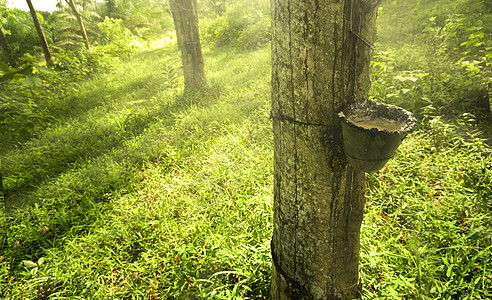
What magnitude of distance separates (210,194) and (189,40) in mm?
4136

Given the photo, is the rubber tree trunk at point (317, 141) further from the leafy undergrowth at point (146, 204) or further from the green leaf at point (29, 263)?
the green leaf at point (29, 263)

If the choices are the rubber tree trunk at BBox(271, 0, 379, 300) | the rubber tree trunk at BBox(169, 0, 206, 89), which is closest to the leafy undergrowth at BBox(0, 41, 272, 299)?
the rubber tree trunk at BBox(271, 0, 379, 300)

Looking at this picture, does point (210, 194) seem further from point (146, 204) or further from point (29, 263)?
point (29, 263)

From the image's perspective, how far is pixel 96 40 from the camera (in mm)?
13156

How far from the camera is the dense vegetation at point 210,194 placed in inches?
69.5

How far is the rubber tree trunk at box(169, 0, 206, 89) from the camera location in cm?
515

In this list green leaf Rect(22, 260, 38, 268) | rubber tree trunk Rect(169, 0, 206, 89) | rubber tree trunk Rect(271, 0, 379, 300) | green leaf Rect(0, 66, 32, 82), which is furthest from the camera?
rubber tree trunk Rect(169, 0, 206, 89)

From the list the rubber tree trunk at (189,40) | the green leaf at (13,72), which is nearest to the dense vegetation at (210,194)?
the green leaf at (13,72)

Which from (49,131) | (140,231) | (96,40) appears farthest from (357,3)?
(96,40)

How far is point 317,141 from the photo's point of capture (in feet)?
3.17

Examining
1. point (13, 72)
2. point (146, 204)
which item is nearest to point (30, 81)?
point (13, 72)

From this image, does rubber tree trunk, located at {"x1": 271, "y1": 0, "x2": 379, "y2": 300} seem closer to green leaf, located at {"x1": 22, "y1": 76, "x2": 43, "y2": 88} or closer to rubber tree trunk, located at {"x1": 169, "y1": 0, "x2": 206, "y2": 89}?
green leaf, located at {"x1": 22, "y1": 76, "x2": 43, "y2": 88}

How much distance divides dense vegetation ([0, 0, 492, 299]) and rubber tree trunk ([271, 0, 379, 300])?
1.82ft

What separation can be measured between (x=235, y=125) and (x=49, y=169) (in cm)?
305
